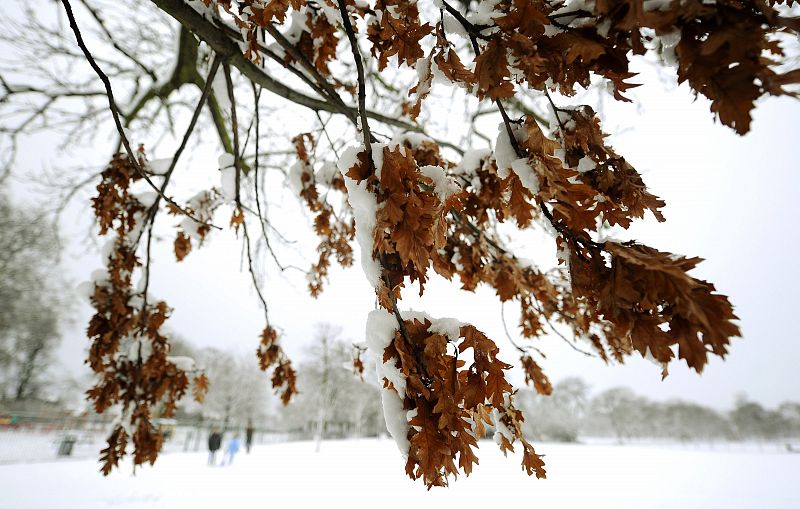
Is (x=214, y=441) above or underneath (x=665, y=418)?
above

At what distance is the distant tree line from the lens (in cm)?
5397

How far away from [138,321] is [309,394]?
38103mm

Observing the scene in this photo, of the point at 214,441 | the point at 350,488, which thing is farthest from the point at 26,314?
the point at 350,488

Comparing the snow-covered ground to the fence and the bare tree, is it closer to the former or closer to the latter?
the fence

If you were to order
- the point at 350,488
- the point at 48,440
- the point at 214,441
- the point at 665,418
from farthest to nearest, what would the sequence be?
the point at 665,418 → the point at 48,440 → the point at 214,441 → the point at 350,488

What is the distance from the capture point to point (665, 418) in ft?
194

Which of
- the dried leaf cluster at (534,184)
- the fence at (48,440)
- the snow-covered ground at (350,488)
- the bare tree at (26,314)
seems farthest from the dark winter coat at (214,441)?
the dried leaf cluster at (534,184)

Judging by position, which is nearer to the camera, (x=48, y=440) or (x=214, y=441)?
(x=214, y=441)

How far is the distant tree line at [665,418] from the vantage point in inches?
2125

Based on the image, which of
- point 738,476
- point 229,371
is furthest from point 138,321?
point 229,371

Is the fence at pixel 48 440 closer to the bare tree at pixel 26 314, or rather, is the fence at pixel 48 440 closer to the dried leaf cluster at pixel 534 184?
the bare tree at pixel 26 314

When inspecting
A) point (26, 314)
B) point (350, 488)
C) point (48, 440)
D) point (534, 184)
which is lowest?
point (350, 488)

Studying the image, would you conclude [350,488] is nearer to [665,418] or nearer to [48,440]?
[48,440]

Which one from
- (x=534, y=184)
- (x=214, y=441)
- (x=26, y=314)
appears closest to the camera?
(x=534, y=184)
